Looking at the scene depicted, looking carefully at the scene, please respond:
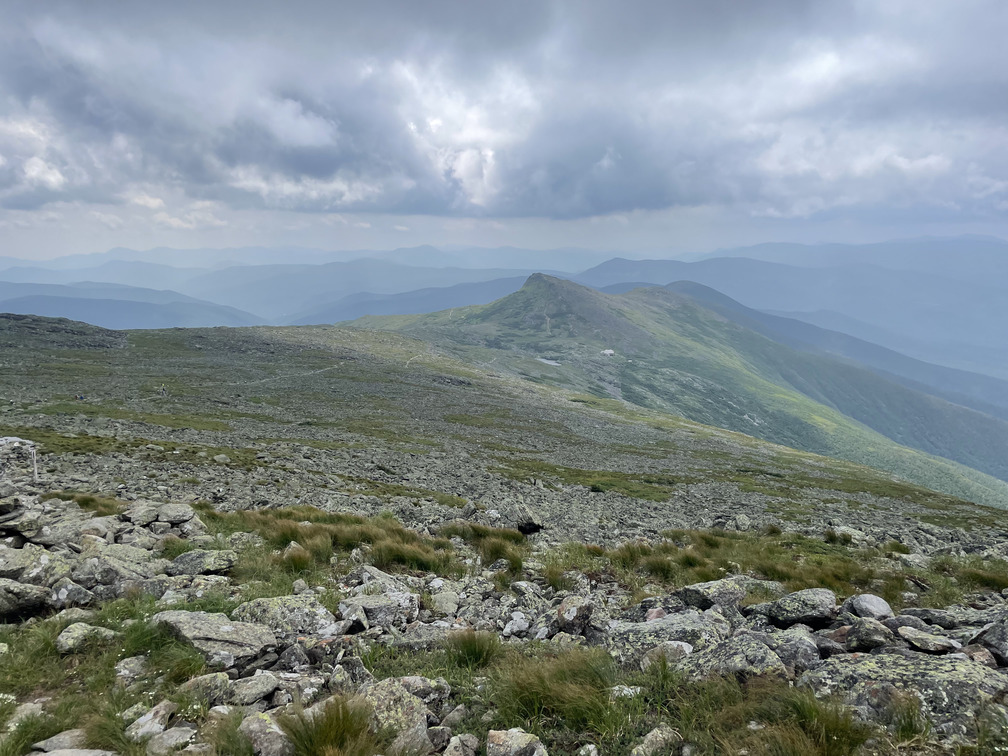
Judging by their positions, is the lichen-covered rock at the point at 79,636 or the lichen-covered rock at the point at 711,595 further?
the lichen-covered rock at the point at 711,595

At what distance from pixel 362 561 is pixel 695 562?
9.42m

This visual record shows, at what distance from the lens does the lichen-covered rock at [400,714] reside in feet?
16.1

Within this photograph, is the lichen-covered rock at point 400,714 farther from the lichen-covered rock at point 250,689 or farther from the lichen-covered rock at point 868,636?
the lichen-covered rock at point 868,636

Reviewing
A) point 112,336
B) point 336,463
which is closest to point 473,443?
point 336,463

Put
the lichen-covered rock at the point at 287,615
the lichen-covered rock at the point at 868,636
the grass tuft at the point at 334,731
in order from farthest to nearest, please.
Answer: the lichen-covered rock at the point at 287,615 < the lichen-covered rock at the point at 868,636 < the grass tuft at the point at 334,731

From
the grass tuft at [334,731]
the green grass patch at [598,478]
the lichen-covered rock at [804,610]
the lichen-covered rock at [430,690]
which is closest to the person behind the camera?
the grass tuft at [334,731]

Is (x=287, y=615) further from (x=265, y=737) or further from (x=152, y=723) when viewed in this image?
(x=265, y=737)

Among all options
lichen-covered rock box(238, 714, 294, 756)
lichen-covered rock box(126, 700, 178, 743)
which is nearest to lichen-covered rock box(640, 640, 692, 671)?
lichen-covered rock box(238, 714, 294, 756)

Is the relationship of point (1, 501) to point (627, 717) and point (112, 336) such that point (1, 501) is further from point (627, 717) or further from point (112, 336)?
point (112, 336)

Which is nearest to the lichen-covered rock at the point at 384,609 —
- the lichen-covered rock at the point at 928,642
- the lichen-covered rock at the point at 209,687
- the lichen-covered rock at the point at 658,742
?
the lichen-covered rock at the point at 209,687

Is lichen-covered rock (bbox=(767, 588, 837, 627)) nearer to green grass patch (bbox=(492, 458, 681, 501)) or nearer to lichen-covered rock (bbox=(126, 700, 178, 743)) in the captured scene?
lichen-covered rock (bbox=(126, 700, 178, 743))

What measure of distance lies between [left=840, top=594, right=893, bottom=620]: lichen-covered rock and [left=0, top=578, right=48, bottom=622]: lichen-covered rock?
14282 mm

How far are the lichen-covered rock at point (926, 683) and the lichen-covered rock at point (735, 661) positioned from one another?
0.35 m

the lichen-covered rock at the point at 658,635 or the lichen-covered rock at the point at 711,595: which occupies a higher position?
the lichen-covered rock at the point at 658,635
